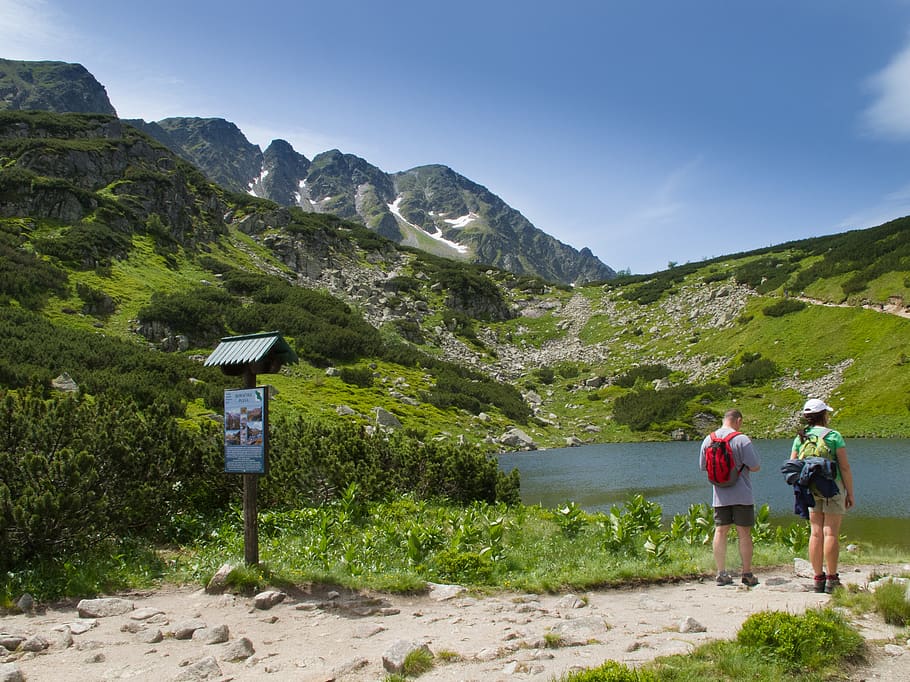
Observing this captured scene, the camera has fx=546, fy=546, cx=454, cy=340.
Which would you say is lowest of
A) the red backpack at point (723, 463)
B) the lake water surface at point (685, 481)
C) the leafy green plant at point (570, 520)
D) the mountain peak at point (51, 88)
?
the lake water surface at point (685, 481)

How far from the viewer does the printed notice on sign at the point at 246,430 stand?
943cm

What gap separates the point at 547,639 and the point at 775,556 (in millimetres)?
7967

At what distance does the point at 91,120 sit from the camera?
302ft

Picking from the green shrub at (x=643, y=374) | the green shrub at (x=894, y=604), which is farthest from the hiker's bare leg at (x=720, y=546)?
the green shrub at (x=643, y=374)

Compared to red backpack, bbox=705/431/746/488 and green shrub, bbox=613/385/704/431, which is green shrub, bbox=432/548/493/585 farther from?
green shrub, bbox=613/385/704/431

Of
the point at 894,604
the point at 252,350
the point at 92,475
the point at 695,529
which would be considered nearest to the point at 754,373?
the point at 695,529

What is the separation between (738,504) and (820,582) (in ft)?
4.94

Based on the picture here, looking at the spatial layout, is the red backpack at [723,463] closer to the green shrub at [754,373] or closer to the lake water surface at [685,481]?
the lake water surface at [685,481]

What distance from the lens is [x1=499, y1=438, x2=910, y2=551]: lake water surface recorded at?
21.3m

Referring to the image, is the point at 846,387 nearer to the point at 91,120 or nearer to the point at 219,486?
the point at 219,486

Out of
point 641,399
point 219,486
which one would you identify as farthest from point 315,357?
point 219,486

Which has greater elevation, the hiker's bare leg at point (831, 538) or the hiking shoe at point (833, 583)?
the hiker's bare leg at point (831, 538)

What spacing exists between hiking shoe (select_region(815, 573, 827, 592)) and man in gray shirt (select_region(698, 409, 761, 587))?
A: 1053 millimetres

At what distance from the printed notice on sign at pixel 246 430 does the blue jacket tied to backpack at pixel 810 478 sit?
8215mm
